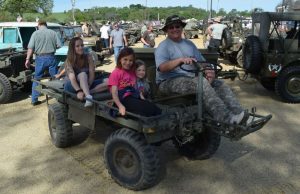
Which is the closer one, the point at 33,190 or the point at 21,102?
the point at 33,190

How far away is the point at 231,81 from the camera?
10.4 meters

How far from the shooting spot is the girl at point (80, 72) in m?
5.02

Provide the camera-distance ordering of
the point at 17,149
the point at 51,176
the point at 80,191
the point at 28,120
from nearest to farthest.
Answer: the point at 80,191 → the point at 51,176 → the point at 17,149 → the point at 28,120

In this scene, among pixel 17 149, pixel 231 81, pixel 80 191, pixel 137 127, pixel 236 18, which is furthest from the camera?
pixel 236 18

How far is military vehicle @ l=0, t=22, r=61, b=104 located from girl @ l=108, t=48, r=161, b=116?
4432 millimetres

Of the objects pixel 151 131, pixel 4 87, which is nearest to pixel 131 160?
pixel 151 131

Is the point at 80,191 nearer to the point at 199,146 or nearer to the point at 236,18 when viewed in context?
the point at 199,146

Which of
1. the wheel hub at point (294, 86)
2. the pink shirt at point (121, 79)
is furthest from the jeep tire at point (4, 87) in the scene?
the wheel hub at point (294, 86)

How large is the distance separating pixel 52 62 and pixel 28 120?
1596 mm

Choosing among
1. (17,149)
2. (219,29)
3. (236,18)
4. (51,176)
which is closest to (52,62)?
(17,149)

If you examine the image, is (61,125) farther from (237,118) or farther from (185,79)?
(237,118)

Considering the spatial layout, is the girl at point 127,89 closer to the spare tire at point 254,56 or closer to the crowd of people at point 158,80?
the crowd of people at point 158,80

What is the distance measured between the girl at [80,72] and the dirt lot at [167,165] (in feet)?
2.87

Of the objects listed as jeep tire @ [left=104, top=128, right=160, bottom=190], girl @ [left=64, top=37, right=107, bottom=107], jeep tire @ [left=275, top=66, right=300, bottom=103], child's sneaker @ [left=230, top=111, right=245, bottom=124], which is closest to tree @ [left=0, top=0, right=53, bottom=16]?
jeep tire @ [left=275, top=66, right=300, bottom=103]
